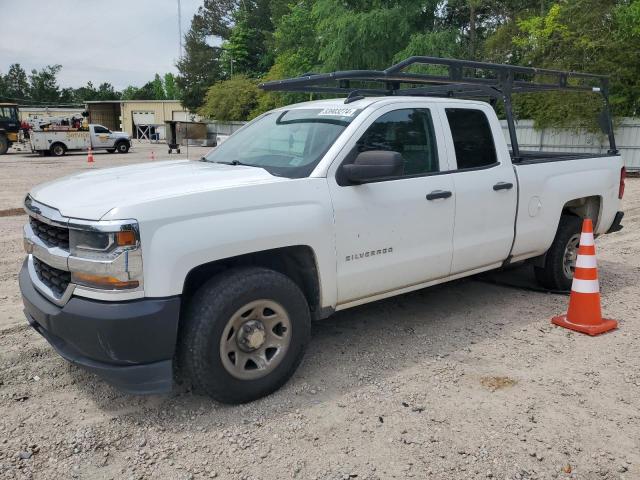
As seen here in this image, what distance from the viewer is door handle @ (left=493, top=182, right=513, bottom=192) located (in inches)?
182

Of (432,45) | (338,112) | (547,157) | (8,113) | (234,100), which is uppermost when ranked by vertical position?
(432,45)

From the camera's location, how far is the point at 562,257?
5.58 m

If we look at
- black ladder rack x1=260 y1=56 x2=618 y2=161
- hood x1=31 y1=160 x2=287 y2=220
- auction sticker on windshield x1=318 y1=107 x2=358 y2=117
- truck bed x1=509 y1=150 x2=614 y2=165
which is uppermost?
black ladder rack x1=260 y1=56 x2=618 y2=161

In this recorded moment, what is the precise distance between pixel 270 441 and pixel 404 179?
2.05 meters

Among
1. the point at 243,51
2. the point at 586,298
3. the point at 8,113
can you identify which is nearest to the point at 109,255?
the point at 586,298

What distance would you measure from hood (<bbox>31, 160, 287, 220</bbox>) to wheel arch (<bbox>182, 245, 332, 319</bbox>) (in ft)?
1.51

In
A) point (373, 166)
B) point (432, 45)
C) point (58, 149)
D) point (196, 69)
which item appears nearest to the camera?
point (373, 166)

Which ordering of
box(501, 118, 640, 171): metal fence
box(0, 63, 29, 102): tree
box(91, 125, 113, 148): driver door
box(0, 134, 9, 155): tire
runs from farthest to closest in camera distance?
box(0, 63, 29, 102): tree < box(91, 125, 113, 148): driver door < box(0, 134, 9, 155): tire < box(501, 118, 640, 171): metal fence

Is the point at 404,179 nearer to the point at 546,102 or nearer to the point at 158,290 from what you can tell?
the point at 158,290

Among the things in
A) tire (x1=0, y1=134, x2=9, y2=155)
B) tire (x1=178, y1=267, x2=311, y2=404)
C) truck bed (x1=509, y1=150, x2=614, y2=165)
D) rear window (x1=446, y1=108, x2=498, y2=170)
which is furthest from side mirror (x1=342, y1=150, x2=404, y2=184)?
tire (x1=0, y1=134, x2=9, y2=155)

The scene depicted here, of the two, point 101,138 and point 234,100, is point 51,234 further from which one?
point 234,100

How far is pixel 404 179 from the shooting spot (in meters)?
4.05

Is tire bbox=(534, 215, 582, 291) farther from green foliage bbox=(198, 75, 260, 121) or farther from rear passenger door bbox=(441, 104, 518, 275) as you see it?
green foliage bbox=(198, 75, 260, 121)

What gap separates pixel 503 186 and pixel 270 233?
7.69 ft
